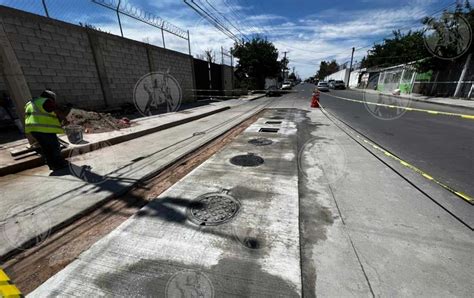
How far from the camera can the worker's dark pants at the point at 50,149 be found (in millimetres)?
4039

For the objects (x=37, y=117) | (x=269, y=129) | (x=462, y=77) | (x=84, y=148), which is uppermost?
(x=462, y=77)

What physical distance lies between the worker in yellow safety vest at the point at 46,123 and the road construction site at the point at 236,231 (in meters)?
0.41

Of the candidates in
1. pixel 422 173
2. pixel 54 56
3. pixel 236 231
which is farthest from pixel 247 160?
pixel 54 56

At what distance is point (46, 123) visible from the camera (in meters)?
4.00

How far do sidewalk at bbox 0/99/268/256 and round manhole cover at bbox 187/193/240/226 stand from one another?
1.43 m

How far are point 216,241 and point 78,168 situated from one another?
3.81 metres

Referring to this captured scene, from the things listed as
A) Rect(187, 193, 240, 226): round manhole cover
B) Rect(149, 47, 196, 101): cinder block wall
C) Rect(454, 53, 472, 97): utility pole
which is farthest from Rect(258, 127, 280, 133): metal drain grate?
Rect(454, 53, 472, 97): utility pole

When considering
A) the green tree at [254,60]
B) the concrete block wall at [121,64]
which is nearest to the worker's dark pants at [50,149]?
the concrete block wall at [121,64]

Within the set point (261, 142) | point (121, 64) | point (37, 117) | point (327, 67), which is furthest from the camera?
point (327, 67)

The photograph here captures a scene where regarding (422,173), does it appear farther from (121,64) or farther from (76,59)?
(121,64)

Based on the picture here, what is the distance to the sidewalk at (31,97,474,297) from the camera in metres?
1.77

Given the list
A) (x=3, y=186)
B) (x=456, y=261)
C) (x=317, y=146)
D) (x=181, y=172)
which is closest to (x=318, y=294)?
(x=456, y=261)

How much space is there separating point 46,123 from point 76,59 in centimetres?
598

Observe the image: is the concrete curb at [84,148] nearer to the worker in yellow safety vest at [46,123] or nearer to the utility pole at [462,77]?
the worker in yellow safety vest at [46,123]
